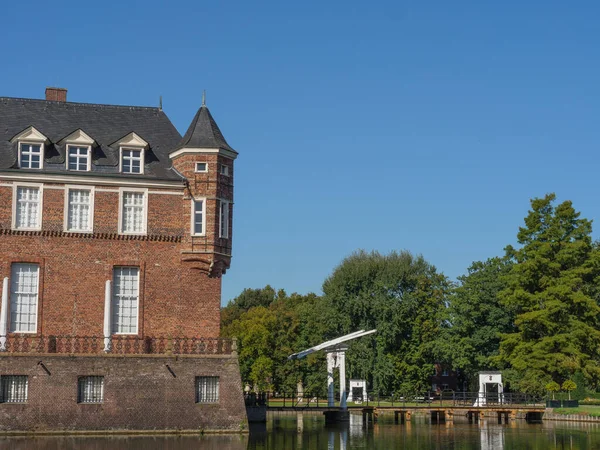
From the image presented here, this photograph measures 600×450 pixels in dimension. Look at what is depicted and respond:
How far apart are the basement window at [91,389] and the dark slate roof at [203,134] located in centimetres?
1016

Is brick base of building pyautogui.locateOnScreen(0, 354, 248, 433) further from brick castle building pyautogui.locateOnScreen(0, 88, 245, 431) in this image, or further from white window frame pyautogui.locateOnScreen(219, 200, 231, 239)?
white window frame pyautogui.locateOnScreen(219, 200, 231, 239)

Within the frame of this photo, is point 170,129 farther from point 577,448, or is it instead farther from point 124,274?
point 577,448

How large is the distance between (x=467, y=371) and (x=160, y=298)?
31.4 meters

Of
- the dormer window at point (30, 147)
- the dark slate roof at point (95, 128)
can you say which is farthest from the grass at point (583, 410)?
the dormer window at point (30, 147)

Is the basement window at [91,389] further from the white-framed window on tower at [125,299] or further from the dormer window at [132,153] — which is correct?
the dormer window at [132,153]

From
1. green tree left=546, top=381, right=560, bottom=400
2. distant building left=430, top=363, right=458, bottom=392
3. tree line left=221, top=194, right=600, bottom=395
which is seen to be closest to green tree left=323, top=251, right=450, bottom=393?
tree line left=221, top=194, right=600, bottom=395

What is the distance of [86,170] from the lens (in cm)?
3694

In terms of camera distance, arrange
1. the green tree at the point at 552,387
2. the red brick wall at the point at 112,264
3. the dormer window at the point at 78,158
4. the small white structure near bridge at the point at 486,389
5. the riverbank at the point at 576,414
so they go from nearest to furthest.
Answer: the red brick wall at the point at 112,264 → the dormer window at the point at 78,158 → the riverbank at the point at 576,414 → the green tree at the point at 552,387 → the small white structure near bridge at the point at 486,389

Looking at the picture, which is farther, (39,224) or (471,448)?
(39,224)

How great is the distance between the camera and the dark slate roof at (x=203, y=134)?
123 ft

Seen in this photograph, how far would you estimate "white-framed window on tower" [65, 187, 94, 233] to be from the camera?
36656 mm

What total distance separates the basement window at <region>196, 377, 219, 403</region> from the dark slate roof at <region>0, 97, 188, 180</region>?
8.47 meters

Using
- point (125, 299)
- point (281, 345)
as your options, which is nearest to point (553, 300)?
point (125, 299)

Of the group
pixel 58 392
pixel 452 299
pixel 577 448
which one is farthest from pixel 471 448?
pixel 452 299
